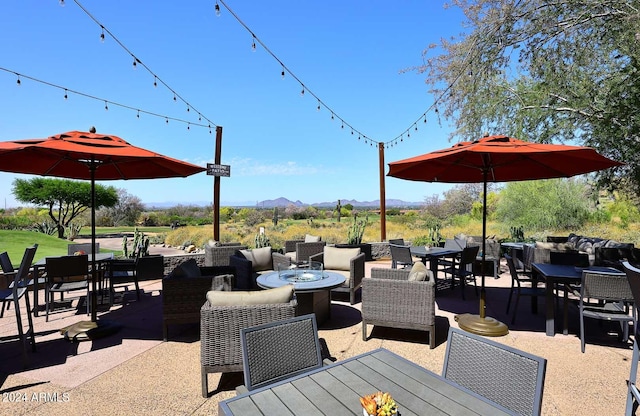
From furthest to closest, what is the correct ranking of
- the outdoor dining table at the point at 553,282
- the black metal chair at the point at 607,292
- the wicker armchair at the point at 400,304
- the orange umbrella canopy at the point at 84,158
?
the outdoor dining table at the point at 553,282, the wicker armchair at the point at 400,304, the black metal chair at the point at 607,292, the orange umbrella canopy at the point at 84,158

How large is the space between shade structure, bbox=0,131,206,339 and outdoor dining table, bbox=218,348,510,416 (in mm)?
2718

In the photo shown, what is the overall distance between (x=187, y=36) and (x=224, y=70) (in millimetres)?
2173

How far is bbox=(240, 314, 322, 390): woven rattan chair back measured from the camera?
1.76 m

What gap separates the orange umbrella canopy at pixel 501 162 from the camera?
3430 millimetres

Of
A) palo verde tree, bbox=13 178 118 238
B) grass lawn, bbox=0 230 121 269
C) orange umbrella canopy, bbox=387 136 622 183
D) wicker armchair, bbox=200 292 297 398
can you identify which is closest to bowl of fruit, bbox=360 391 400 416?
wicker armchair, bbox=200 292 297 398

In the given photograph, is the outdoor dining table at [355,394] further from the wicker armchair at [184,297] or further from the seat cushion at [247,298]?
the wicker armchair at [184,297]

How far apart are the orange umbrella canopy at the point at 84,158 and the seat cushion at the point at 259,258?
191 centimetres

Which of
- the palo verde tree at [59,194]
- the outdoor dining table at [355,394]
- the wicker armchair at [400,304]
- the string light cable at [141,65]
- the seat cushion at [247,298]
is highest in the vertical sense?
the string light cable at [141,65]

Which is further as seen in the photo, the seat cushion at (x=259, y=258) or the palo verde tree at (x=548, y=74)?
the palo verde tree at (x=548, y=74)

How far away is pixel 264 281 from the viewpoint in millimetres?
4125

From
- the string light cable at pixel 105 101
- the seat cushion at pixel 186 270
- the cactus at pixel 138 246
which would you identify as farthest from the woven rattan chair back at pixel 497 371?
the string light cable at pixel 105 101

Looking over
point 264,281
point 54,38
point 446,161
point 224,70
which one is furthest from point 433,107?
point 54,38

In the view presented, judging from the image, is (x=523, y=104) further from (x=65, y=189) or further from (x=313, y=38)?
(x=65, y=189)

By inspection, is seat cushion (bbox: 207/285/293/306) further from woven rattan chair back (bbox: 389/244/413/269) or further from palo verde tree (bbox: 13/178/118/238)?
palo verde tree (bbox: 13/178/118/238)
